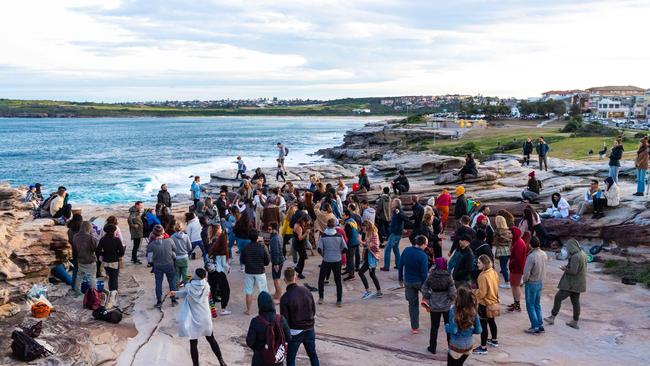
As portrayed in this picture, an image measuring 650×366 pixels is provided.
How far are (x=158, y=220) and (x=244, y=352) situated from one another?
23.9 ft

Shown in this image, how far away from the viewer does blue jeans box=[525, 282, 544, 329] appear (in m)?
10.0

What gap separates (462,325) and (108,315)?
267 inches

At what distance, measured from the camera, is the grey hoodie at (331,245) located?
447 inches

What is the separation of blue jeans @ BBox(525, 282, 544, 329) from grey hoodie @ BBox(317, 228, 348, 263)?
3.65m

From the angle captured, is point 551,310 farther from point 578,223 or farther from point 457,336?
point 578,223

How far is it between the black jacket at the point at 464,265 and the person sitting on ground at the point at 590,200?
27.2 ft

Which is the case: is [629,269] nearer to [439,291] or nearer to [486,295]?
[486,295]

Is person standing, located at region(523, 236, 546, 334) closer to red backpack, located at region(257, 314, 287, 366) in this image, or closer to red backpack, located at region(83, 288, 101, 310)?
Answer: red backpack, located at region(257, 314, 287, 366)

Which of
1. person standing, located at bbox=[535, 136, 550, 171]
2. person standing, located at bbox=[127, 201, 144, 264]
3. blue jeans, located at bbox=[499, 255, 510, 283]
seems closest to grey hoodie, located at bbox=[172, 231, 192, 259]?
person standing, located at bbox=[127, 201, 144, 264]

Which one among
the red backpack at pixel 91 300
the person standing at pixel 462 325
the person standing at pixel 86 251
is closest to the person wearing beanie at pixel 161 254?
the red backpack at pixel 91 300

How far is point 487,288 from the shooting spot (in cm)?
902

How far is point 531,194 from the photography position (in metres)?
19.2

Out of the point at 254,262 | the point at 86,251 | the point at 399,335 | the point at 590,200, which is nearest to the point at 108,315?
the point at 86,251

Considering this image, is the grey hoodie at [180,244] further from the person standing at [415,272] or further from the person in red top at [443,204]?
the person in red top at [443,204]
